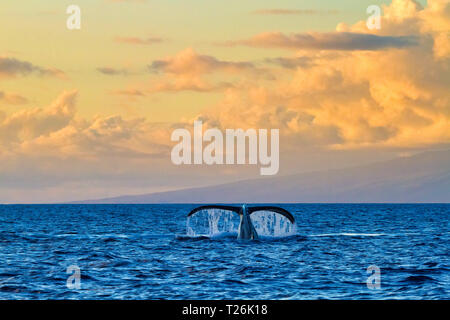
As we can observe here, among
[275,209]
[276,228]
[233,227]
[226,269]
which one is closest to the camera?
A: [226,269]

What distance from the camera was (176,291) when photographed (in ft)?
72.6

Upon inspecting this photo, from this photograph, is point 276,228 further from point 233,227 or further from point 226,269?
point 226,269

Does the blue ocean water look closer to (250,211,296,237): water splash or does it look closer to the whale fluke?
the whale fluke

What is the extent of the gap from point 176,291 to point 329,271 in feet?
26.6

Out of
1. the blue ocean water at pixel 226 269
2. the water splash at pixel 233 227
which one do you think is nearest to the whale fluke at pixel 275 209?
the water splash at pixel 233 227

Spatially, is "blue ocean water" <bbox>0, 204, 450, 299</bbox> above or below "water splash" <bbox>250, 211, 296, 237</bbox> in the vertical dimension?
below

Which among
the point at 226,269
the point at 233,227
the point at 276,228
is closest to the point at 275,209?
the point at 226,269

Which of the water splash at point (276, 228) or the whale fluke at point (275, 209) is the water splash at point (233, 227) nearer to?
the water splash at point (276, 228)

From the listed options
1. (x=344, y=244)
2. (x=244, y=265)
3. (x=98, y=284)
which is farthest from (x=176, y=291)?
(x=344, y=244)

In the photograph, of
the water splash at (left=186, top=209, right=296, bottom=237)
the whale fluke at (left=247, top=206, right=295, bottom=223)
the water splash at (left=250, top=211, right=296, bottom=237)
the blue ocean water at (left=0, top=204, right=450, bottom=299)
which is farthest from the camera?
the water splash at (left=186, top=209, right=296, bottom=237)

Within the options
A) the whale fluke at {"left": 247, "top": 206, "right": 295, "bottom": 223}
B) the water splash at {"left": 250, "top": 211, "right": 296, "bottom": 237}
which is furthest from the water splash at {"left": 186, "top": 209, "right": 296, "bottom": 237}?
the whale fluke at {"left": 247, "top": 206, "right": 295, "bottom": 223}

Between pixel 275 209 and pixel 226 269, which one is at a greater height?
pixel 275 209

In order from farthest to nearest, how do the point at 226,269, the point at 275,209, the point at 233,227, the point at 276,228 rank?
1. the point at 233,227
2. the point at 276,228
3. the point at 275,209
4. the point at 226,269

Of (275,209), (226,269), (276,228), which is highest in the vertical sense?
(276,228)
